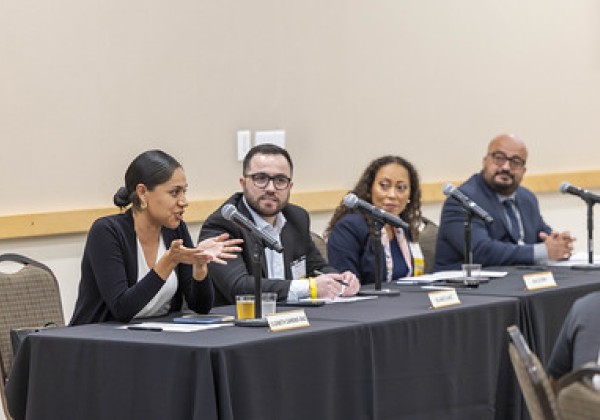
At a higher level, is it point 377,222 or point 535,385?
point 377,222

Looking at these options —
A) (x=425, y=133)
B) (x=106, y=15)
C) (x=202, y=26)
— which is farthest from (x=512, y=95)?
(x=106, y=15)

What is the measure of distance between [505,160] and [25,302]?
101 inches

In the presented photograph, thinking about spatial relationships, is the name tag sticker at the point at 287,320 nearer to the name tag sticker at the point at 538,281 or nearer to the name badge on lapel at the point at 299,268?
the name badge on lapel at the point at 299,268

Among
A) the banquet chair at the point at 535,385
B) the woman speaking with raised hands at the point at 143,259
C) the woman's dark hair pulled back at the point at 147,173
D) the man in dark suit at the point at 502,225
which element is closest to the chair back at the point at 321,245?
the man in dark suit at the point at 502,225

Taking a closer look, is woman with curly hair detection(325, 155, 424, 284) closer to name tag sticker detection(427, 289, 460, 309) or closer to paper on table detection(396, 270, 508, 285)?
paper on table detection(396, 270, 508, 285)

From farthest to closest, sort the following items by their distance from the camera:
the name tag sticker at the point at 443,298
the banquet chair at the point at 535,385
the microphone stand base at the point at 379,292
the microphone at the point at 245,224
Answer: the microphone stand base at the point at 379,292
the name tag sticker at the point at 443,298
the microphone at the point at 245,224
the banquet chair at the point at 535,385

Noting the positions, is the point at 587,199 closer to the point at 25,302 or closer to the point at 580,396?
the point at 25,302

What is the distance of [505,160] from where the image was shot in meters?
6.12

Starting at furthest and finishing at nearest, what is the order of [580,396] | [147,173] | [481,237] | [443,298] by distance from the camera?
[481,237] → [443,298] → [147,173] → [580,396]

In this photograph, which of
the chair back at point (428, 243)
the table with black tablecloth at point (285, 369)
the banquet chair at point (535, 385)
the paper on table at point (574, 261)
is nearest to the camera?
the banquet chair at point (535, 385)

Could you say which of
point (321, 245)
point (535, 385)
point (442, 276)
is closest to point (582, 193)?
point (442, 276)

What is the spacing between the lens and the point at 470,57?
25.2 ft

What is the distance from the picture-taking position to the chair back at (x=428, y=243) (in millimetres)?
6249

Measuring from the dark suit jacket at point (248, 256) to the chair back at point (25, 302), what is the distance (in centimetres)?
60
